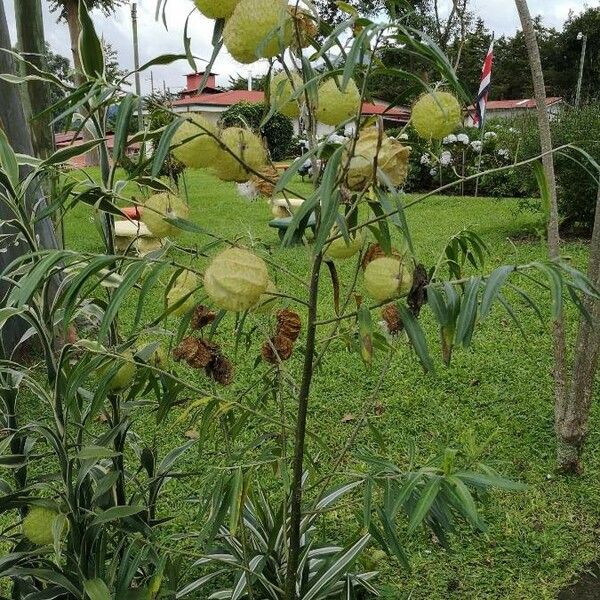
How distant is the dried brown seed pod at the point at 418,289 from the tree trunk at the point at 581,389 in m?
1.49

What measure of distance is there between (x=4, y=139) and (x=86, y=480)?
68 cm

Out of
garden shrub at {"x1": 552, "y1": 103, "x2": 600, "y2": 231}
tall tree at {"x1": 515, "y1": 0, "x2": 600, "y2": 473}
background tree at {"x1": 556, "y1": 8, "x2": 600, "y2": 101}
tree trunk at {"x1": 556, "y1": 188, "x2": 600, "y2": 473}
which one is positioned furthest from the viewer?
background tree at {"x1": 556, "y1": 8, "x2": 600, "y2": 101}

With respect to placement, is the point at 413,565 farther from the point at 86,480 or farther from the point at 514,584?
the point at 86,480

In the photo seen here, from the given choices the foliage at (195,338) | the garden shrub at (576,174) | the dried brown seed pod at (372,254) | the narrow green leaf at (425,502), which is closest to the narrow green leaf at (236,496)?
the foliage at (195,338)

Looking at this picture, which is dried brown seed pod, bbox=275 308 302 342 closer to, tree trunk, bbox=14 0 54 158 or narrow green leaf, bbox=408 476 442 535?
narrow green leaf, bbox=408 476 442 535

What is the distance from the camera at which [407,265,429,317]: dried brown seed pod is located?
33.5 inches

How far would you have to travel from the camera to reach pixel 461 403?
2930mm

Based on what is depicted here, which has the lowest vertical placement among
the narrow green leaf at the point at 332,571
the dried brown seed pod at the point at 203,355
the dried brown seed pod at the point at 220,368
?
the narrow green leaf at the point at 332,571

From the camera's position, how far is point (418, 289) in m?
0.85

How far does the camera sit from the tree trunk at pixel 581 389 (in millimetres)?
2178

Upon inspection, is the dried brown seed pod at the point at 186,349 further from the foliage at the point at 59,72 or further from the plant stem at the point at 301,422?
the foliage at the point at 59,72

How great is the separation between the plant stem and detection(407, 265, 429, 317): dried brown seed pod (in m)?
0.13

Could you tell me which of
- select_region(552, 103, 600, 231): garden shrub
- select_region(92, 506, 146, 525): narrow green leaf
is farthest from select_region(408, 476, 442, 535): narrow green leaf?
select_region(552, 103, 600, 231): garden shrub

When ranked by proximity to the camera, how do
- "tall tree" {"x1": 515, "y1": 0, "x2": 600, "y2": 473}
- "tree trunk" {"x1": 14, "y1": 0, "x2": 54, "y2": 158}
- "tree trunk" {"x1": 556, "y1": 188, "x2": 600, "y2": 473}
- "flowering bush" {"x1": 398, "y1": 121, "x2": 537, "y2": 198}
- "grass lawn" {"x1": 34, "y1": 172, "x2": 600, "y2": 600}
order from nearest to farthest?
"grass lawn" {"x1": 34, "y1": 172, "x2": 600, "y2": 600} < "tall tree" {"x1": 515, "y1": 0, "x2": 600, "y2": 473} < "tree trunk" {"x1": 556, "y1": 188, "x2": 600, "y2": 473} < "tree trunk" {"x1": 14, "y1": 0, "x2": 54, "y2": 158} < "flowering bush" {"x1": 398, "y1": 121, "x2": 537, "y2": 198}
